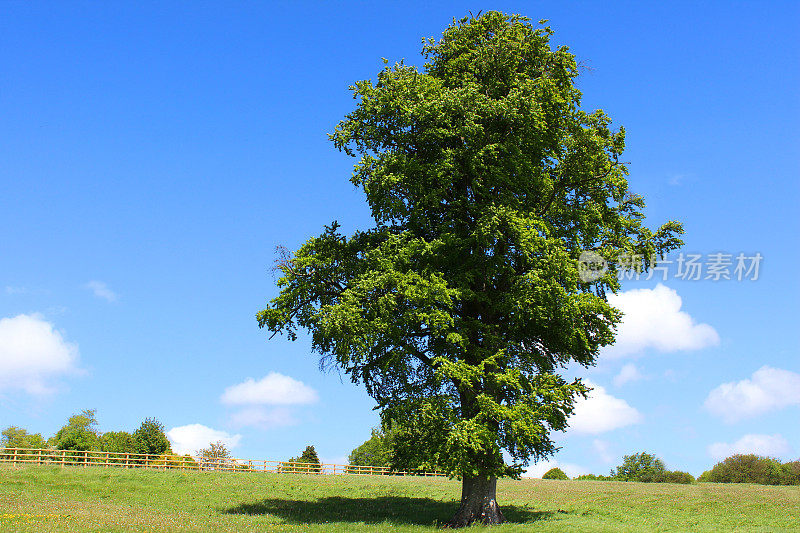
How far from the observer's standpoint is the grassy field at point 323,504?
23.4m

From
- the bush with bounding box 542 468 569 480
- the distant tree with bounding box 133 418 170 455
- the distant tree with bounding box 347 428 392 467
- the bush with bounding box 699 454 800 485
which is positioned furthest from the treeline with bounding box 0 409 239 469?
the bush with bounding box 699 454 800 485

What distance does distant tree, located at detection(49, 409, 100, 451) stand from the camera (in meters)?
80.5

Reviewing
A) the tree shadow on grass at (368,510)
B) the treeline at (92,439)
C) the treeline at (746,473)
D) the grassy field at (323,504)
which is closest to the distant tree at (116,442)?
the treeline at (92,439)

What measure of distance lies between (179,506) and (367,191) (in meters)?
18.7

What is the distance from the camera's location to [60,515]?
2536 centimetres

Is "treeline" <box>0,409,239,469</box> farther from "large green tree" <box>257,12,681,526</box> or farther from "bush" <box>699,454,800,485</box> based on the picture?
"bush" <box>699,454,800,485</box>

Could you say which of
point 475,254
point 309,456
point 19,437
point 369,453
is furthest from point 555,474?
point 19,437

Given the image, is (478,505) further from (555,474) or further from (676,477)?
(555,474)

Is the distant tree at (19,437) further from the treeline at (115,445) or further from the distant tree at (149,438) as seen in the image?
the distant tree at (149,438)

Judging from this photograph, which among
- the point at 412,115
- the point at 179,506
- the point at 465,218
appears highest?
the point at 412,115

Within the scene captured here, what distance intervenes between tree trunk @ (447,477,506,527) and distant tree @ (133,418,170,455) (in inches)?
1971

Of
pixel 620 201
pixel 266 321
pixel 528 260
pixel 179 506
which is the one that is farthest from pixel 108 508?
pixel 620 201

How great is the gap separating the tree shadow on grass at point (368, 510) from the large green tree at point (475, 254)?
3.19 metres

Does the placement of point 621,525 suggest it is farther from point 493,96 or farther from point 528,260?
point 493,96
